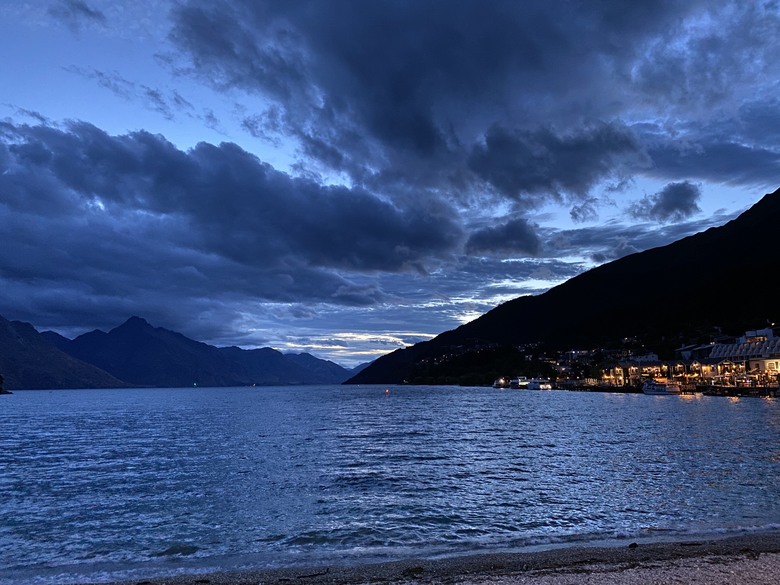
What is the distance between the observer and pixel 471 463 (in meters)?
44.2

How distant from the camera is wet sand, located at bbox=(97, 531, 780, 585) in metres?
15.2

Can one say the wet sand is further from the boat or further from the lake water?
the boat

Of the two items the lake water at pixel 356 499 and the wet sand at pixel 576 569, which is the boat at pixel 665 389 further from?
the wet sand at pixel 576 569

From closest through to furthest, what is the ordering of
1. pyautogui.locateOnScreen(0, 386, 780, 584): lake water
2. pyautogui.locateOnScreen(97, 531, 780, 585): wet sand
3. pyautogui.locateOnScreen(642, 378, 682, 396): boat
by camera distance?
pyautogui.locateOnScreen(97, 531, 780, 585): wet sand → pyautogui.locateOnScreen(0, 386, 780, 584): lake water → pyautogui.locateOnScreen(642, 378, 682, 396): boat

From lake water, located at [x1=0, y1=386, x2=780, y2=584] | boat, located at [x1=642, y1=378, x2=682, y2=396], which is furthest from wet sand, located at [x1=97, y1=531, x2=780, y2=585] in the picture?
boat, located at [x1=642, y1=378, x2=682, y2=396]

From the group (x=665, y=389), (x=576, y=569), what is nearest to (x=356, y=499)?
(x=576, y=569)

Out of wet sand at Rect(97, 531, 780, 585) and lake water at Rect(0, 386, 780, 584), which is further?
lake water at Rect(0, 386, 780, 584)

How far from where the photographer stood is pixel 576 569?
1650 centimetres

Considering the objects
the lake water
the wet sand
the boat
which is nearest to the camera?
the wet sand

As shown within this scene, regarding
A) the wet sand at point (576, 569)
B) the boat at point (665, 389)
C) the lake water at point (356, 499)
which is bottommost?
the lake water at point (356, 499)

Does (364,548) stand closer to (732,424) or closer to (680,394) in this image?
(732,424)

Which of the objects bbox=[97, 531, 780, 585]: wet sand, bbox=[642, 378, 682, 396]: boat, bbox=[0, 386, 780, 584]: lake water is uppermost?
bbox=[642, 378, 682, 396]: boat

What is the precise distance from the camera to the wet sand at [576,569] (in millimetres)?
15227

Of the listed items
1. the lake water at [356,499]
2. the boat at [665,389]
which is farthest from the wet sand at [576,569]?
the boat at [665,389]
